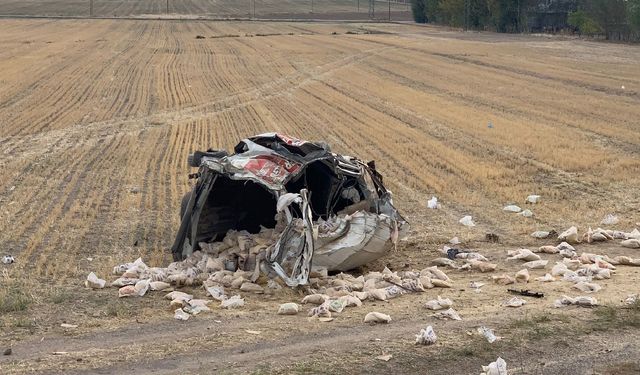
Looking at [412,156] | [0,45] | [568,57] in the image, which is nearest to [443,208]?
[412,156]

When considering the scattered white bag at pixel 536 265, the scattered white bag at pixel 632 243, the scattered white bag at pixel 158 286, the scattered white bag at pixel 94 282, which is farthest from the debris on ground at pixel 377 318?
the scattered white bag at pixel 632 243

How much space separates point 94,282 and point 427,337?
4.64 meters

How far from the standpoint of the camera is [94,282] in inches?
428

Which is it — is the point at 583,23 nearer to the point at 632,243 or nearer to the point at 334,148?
the point at 334,148

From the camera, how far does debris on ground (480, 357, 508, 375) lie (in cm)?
745

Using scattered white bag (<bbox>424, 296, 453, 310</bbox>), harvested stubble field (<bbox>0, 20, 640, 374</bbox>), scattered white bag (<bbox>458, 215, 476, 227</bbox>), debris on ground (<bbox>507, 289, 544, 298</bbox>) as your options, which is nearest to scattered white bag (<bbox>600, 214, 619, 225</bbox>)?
harvested stubble field (<bbox>0, 20, 640, 374</bbox>)

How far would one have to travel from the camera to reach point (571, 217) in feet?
49.9

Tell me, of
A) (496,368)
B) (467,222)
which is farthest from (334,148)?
(496,368)

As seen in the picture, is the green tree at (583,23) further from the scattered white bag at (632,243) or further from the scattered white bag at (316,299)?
the scattered white bag at (316,299)

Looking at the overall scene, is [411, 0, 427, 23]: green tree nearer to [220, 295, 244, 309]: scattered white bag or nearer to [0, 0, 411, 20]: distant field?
[0, 0, 411, 20]: distant field

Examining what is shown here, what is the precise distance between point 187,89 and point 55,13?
80.9 m

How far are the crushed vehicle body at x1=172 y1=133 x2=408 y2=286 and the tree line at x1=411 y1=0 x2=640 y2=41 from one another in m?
67.2

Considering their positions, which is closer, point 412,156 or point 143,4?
point 412,156

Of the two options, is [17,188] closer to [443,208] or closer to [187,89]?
[443,208]
